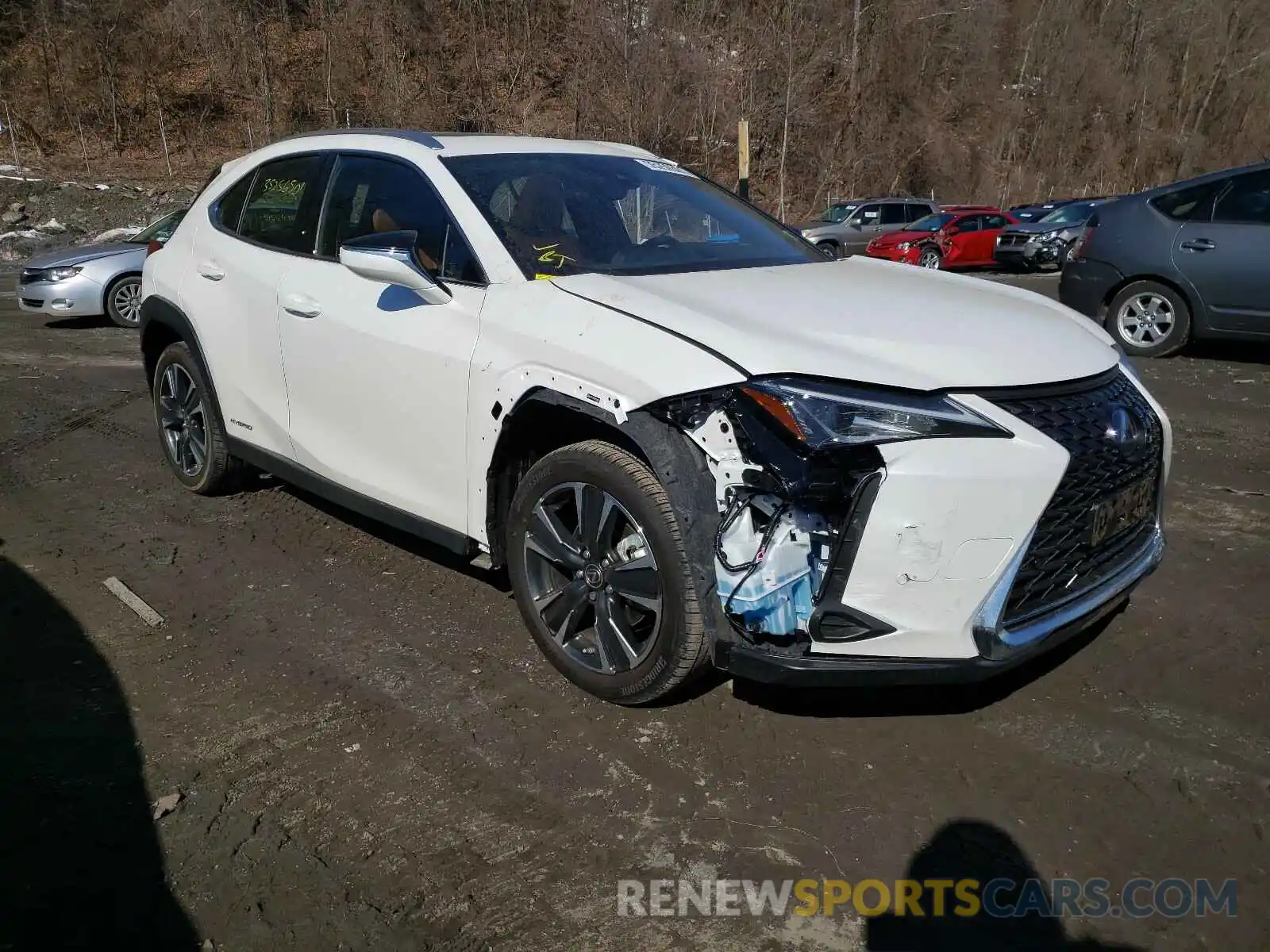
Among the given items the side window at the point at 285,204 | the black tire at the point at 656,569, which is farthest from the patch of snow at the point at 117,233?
the black tire at the point at 656,569

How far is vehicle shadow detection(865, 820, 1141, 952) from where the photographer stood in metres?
2.32

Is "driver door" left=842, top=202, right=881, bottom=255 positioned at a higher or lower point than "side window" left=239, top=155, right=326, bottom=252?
lower

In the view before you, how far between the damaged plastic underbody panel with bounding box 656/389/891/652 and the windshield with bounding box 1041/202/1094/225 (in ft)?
70.2

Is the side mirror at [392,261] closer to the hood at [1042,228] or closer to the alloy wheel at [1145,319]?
the alloy wheel at [1145,319]

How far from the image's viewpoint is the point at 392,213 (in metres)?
3.98

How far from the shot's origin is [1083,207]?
2275cm

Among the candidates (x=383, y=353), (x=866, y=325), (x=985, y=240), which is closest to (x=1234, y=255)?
(x=866, y=325)

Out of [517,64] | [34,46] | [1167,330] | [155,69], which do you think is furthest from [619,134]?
[1167,330]

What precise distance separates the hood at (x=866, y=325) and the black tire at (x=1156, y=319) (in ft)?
18.7

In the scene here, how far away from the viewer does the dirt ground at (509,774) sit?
2.42 meters

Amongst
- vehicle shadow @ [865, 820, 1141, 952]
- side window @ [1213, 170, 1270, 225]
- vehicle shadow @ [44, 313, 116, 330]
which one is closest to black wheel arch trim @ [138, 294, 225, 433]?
vehicle shadow @ [865, 820, 1141, 952]

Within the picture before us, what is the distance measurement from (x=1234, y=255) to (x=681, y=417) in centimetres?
728

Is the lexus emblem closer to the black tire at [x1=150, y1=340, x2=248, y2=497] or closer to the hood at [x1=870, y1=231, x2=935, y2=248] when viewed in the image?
the black tire at [x1=150, y1=340, x2=248, y2=497]

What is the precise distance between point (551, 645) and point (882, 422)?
4.60 feet
